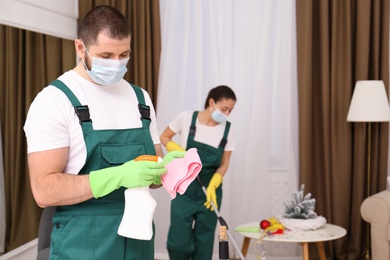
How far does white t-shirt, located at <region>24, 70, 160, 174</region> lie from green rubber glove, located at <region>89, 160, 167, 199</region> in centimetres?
12

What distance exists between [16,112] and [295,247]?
2.46 m

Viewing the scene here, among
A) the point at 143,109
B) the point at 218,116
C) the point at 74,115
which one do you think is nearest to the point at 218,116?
the point at 218,116

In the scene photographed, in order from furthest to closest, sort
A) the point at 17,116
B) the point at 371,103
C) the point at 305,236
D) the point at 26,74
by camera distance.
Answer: the point at 371,103 → the point at 26,74 → the point at 17,116 → the point at 305,236

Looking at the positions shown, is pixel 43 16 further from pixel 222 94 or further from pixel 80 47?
pixel 80 47

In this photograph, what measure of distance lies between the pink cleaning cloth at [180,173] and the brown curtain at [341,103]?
274cm

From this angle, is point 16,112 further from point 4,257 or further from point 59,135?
point 59,135

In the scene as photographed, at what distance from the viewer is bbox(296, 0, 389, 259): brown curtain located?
421 cm

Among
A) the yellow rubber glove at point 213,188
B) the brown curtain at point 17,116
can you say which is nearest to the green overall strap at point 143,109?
the yellow rubber glove at point 213,188

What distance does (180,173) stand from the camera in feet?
5.49

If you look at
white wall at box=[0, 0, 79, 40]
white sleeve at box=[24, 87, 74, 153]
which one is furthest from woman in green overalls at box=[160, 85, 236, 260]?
white sleeve at box=[24, 87, 74, 153]

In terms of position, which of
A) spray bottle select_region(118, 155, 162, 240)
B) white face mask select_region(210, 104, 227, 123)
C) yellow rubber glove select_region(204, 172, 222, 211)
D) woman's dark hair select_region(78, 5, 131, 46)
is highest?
woman's dark hair select_region(78, 5, 131, 46)

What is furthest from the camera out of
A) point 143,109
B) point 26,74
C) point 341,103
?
point 341,103

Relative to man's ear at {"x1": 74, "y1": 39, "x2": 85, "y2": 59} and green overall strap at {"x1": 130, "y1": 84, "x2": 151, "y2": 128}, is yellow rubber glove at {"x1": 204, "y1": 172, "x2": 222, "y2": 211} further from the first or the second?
man's ear at {"x1": 74, "y1": 39, "x2": 85, "y2": 59}

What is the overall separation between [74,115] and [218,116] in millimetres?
1940
